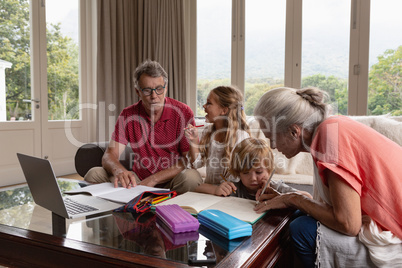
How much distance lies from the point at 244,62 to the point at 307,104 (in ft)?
12.0

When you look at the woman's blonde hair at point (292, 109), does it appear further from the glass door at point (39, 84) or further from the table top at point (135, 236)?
the glass door at point (39, 84)

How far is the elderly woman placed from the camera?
1.01m

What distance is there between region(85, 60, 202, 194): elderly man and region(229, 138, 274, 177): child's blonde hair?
1.70 feet

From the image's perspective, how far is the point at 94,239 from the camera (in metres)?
0.96

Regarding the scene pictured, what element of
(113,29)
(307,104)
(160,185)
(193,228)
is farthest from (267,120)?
(113,29)

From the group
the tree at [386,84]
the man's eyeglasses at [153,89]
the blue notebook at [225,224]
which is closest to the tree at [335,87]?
the tree at [386,84]

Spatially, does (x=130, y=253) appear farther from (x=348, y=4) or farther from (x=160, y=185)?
(x=348, y=4)

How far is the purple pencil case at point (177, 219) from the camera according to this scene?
987 millimetres

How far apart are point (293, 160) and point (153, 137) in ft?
3.40

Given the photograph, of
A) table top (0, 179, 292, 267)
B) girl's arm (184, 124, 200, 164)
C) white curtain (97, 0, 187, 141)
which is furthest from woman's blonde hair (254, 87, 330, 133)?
white curtain (97, 0, 187, 141)

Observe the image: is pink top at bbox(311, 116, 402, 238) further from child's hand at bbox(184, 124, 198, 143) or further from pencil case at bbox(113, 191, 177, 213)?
child's hand at bbox(184, 124, 198, 143)

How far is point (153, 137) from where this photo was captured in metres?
2.17

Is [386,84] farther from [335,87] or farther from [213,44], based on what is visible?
[213,44]

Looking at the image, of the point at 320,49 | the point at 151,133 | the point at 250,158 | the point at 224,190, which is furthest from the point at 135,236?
the point at 320,49
